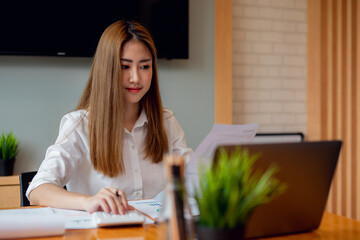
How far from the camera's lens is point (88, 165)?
5.63ft

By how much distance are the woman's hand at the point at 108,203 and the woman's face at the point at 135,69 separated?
2.20 ft

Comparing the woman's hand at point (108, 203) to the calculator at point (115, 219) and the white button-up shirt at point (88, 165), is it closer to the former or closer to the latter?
the calculator at point (115, 219)

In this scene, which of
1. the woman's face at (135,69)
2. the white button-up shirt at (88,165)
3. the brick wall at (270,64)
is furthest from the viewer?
the brick wall at (270,64)

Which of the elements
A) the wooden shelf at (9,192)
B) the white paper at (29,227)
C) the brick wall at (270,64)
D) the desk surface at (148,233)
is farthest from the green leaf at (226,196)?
the brick wall at (270,64)

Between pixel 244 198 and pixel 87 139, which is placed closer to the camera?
pixel 244 198

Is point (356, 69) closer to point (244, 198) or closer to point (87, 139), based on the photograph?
point (87, 139)

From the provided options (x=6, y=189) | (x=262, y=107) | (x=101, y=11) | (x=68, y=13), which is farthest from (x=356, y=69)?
(x=6, y=189)

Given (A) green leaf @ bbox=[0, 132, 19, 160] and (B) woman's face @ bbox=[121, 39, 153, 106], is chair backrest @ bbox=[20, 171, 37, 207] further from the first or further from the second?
(A) green leaf @ bbox=[0, 132, 19, 160]

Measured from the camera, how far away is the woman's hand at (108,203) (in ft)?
3.59

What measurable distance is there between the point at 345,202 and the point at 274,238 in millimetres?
2639

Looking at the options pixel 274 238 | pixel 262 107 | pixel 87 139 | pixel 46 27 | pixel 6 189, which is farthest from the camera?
pixel 262 107

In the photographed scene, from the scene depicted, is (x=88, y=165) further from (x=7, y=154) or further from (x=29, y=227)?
(x=7, y=154)

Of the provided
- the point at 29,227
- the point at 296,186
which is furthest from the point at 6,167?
the point at 296,186

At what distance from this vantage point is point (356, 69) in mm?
3238
